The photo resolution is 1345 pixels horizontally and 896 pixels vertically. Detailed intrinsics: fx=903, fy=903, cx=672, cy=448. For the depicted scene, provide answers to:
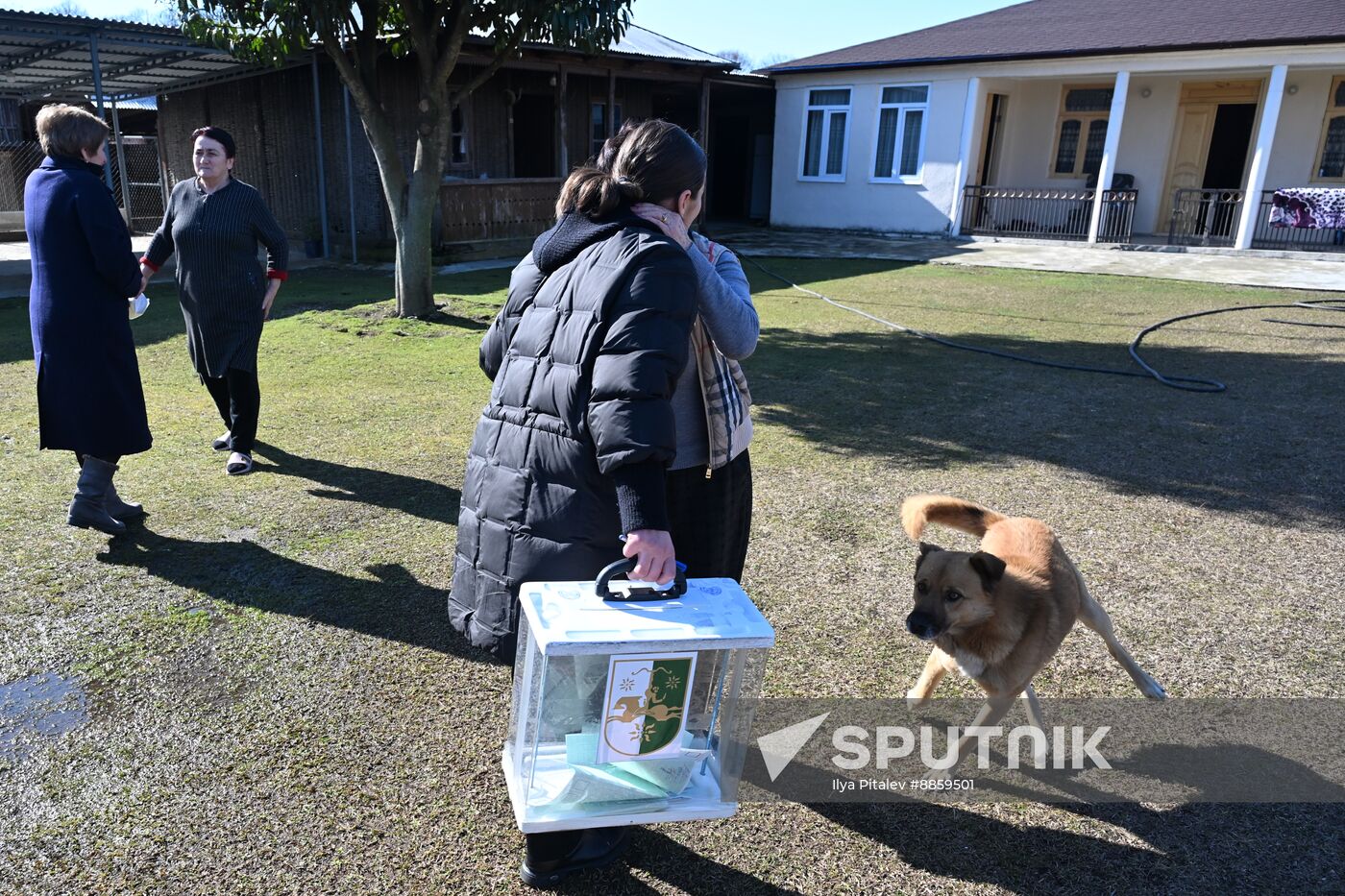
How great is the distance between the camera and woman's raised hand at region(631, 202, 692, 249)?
79.7 inches

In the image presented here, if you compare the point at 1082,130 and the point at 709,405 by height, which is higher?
the point at 1082,130

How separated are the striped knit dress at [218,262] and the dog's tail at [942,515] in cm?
351

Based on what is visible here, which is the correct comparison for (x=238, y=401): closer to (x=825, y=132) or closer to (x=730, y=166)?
(x=825, y=132)

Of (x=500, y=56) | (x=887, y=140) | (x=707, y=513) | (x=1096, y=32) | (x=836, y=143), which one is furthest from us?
(x=836, y=143)

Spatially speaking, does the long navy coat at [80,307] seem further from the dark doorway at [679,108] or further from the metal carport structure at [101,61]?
the dark doorway at [679,108]

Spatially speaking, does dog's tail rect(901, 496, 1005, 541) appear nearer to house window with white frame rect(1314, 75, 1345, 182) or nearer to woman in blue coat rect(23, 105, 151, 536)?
woman in blue coat rect(23, 105, 151, 536)

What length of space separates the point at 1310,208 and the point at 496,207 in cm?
1451

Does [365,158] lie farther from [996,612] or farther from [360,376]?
[996,612]

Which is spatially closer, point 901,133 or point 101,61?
point 101,61

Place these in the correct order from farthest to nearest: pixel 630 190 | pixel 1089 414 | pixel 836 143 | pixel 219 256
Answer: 1. pixel 836 143
2. pixel 1089 414
3. pixel 219 256
4. pixel 630 190

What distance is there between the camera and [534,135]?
62.6 ft

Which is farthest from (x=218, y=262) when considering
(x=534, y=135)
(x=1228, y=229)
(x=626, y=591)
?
(x=1228, y=229)

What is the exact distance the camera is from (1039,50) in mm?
17531

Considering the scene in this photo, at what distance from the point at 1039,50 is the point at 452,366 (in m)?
15.1
